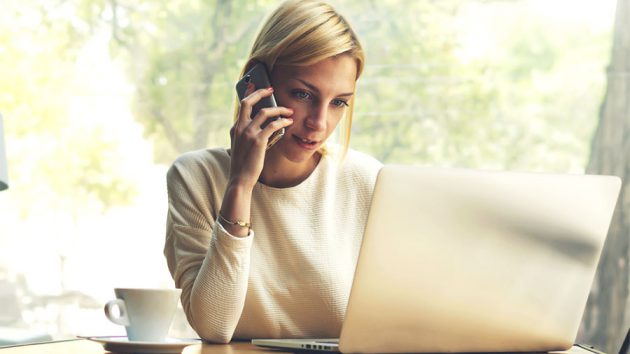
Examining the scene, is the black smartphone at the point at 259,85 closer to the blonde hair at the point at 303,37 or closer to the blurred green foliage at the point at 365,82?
the blonde hair at the point at 303,37

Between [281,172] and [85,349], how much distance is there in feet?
2.22

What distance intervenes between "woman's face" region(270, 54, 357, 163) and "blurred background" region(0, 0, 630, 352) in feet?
5.42

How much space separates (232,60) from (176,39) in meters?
0.28

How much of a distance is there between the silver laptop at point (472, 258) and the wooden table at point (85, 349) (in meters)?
0.18

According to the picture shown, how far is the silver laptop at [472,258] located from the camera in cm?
106

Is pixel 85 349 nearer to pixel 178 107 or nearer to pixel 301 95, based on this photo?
pixel 301 95

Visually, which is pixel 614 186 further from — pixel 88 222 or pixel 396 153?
pixel 88 222

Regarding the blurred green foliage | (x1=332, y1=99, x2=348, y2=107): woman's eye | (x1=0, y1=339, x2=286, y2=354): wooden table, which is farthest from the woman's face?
the blurred green foliage

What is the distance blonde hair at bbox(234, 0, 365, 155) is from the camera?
5.33 feet

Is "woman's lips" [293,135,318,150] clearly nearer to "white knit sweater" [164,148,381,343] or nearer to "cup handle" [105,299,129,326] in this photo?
"white knit sweater" [164,148,381,343]

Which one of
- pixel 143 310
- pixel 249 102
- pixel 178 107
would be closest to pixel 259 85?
pixel 249 102

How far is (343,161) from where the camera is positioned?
186cm

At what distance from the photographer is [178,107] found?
3705 millimetres

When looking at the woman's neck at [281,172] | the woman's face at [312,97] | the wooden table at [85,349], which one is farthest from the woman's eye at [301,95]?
the wooden table at [85,349]
